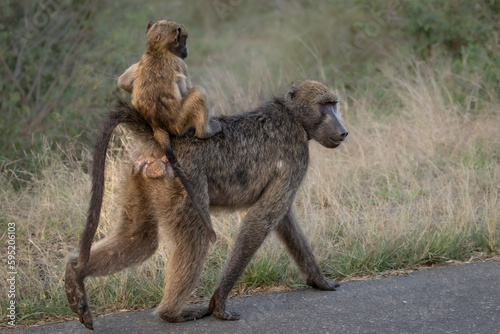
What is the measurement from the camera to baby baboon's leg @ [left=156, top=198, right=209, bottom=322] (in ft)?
10.7

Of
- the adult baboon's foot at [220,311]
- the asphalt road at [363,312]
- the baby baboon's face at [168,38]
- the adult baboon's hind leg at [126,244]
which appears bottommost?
the asphalt road at [363,312]

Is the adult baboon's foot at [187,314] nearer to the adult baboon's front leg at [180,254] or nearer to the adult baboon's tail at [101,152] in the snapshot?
the adult baboon's front leg at [180,254]

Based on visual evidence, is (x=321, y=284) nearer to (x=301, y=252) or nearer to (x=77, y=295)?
(x=301, y=252)

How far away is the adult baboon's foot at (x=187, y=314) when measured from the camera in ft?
10.7

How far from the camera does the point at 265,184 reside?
3.53 m

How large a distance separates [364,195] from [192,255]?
7.33ft

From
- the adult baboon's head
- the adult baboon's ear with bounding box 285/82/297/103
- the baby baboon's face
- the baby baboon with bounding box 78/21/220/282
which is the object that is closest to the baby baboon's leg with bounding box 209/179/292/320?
the baby baboon with bounding box 78/21/220/282

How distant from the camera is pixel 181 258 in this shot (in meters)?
3.26

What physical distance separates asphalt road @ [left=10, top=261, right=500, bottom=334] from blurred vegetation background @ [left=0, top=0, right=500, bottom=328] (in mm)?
261

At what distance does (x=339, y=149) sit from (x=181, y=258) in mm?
3248

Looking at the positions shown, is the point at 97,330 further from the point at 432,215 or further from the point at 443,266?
the point at 432,215

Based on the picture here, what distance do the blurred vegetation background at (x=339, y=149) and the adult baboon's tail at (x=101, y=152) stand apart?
656 mm

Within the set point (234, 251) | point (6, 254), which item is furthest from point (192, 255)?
point (6, 254)

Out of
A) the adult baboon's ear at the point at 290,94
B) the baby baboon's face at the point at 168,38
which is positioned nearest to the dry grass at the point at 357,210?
the adult baboon's ear at the point at 290,94
